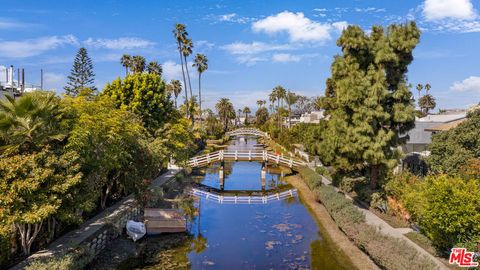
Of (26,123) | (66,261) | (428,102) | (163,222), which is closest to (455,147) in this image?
(163,222)

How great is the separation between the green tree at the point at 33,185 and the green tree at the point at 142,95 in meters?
19.9

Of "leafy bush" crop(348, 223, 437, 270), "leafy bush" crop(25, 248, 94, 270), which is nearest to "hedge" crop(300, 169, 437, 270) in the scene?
"leafy bush" crop(348, 223, 437, 270)

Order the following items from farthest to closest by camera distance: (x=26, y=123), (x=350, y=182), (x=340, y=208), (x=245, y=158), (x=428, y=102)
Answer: (x=428, y=102) → (x=245, y=158) → (x=350, y=182) → (x=340, y=208) → (x=26, y=123)

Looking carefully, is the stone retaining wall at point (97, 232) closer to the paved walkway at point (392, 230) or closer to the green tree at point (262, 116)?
the paved walkway at point (392, 230)

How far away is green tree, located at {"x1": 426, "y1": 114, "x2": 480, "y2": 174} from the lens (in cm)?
2522

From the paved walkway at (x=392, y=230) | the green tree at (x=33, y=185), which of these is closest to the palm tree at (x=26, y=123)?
the green tree at (x=33, y=185)

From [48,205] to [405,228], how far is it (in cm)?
1867

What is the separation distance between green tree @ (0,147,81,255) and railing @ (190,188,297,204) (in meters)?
20.1

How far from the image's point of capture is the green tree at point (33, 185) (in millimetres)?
13320

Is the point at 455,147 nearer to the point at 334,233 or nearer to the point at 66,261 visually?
the point at 334,233

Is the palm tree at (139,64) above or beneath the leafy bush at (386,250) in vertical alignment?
above

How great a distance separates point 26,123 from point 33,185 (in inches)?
122

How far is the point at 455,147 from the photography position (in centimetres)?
2623

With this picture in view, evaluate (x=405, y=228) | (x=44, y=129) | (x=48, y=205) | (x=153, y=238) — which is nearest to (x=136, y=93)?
(x=153, y=238)
